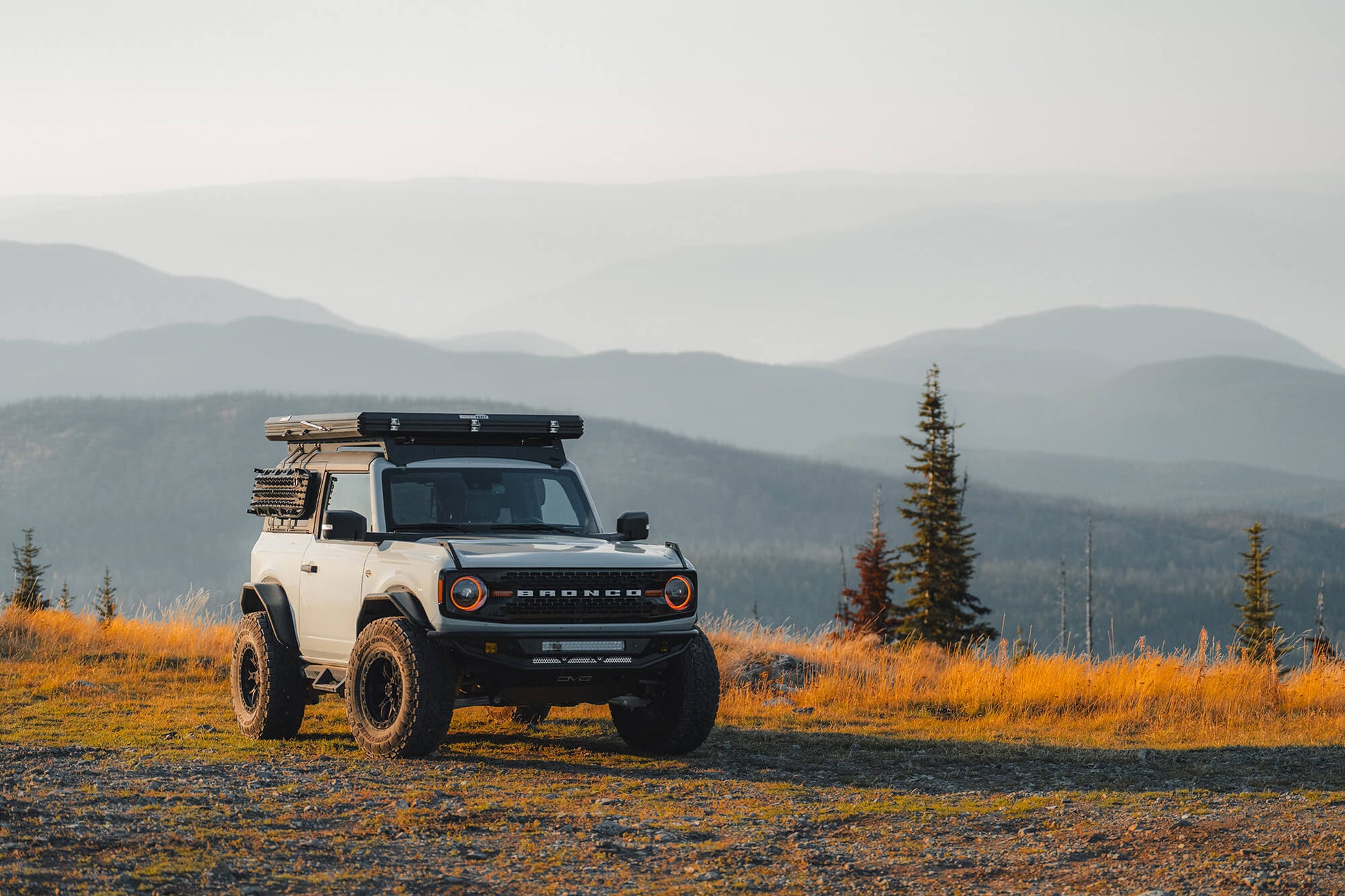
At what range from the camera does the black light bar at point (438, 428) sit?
11828 mm

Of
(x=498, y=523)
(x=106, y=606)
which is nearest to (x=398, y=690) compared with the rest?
(x=498, y=523)

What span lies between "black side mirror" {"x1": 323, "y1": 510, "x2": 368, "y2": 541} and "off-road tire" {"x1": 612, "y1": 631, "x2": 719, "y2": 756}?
8.37 feet

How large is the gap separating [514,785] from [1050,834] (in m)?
3.64

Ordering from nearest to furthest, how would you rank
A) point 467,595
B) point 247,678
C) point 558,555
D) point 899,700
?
point 467,595 → point 558,555 → point 247,678 → point 899,700

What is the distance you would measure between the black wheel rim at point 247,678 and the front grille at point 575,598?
3392 millimetres

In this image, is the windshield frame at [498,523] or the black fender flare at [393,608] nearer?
the black fender flare at [393,608]

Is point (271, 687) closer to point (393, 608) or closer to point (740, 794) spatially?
point (393, 608)

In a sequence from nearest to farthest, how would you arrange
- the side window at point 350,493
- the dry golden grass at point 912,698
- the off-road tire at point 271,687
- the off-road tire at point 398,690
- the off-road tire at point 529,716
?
the off-road tire at point 398,690, the side window at point 350,493, the off-road tire at point 271,687, the dry golden grass at point 912,698, the off-road tire at point 529,716

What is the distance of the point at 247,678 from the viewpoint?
1277 cm

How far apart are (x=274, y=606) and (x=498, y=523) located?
7.34 feet

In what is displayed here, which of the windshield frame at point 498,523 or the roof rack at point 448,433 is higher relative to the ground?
the roof rack at point 448,433

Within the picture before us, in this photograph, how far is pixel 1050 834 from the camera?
27.2 ft

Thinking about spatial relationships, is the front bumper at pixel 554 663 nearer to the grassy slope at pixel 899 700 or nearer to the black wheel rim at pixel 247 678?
the grassy slope at pixel 899 700

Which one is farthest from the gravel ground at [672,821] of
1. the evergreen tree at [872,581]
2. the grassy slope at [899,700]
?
the evergreen tree at [872,581]
